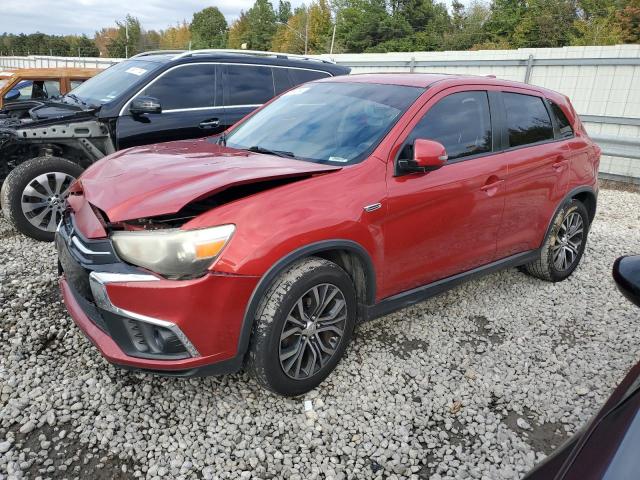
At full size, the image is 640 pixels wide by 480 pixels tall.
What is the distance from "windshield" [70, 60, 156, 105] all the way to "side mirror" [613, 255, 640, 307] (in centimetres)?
503

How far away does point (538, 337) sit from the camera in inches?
143

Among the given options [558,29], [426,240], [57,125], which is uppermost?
[558,29]

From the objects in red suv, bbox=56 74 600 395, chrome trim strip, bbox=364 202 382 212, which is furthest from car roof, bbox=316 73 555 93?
chrome trim strip, bbox=364 202 382 212

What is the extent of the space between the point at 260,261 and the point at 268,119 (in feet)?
5.42

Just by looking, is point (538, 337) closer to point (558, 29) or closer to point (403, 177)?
point (403, 177)

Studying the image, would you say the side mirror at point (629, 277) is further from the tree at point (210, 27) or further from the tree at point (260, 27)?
the tree at point (210, 27)

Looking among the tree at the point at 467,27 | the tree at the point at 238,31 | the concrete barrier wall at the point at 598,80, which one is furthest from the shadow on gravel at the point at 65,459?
the tree at the point at 238,31

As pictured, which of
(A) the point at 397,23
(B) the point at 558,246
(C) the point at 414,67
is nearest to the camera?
(B) the point at 558,246

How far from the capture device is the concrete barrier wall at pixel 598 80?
9070 millimetres

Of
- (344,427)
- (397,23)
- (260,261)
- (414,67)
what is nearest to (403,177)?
(260,261)

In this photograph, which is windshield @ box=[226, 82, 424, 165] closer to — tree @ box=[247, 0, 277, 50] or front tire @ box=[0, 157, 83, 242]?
front tire @ box=[0, 157, 83, 242]

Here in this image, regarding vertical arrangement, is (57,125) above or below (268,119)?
below

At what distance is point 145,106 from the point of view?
488cm

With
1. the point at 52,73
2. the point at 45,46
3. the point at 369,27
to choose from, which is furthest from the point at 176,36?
the point at 52,73
